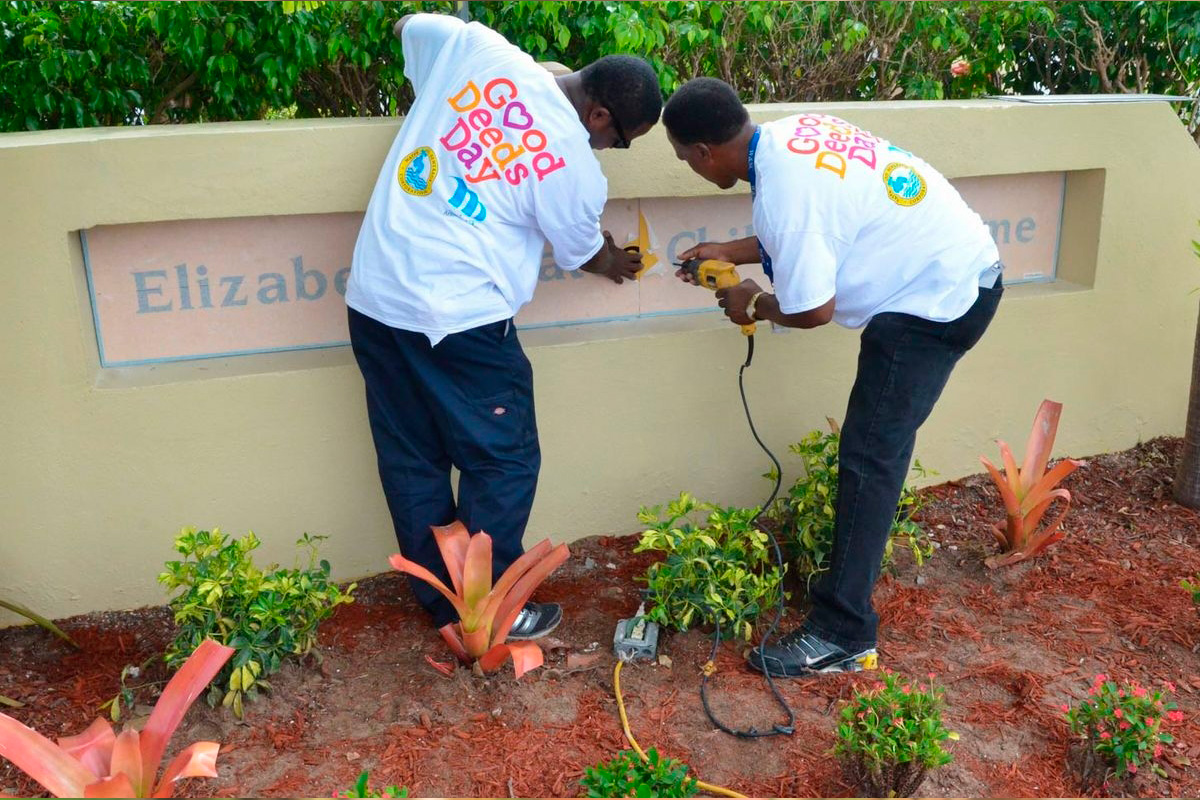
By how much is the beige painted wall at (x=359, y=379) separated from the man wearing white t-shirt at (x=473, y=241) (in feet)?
1.12

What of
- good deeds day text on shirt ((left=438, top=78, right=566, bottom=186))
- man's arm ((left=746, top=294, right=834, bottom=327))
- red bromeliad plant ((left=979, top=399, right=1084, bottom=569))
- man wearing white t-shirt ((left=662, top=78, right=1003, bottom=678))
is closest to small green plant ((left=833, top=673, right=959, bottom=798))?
man wearing white t-shirt ((left=662, top=78, right=1003, bottom=678))

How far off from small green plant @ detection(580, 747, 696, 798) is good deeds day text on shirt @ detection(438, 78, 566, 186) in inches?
62.5

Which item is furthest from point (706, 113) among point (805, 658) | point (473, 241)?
point (805, 658)

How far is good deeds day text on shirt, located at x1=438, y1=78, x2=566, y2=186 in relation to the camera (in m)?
2.95

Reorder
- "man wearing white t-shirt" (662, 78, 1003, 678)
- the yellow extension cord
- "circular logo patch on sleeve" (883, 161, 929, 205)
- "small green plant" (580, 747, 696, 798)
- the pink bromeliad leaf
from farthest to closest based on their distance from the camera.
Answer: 1. "circular logo patch on sleeve" (883, 161, 929, 205)
2. "man wearing white t-shirt" (662, 78, 1003, 678)
3. the yellow extension cord
4. "small green plant" (580, 747, 696, 798)
5. the pink bromeliad leaf

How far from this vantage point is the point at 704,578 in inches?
129

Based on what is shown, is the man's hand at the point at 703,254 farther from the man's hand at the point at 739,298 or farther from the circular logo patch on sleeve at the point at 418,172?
the circular logo patch on sleeve at the point at 418,172

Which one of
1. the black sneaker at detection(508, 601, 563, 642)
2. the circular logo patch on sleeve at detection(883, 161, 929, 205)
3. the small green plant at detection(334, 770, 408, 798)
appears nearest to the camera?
the small green plant at detection(334, 770, 408, 798)

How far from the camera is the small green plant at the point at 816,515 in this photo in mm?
3525

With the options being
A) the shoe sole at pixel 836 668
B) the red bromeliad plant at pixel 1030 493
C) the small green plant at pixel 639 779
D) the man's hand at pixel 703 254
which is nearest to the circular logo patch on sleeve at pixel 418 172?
the man's hand at pixel 703 254

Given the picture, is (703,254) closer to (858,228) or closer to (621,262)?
(621,262)

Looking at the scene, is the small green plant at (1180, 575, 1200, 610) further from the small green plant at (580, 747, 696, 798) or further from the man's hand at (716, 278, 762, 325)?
the small green plant at (580, 747, 696, 798)

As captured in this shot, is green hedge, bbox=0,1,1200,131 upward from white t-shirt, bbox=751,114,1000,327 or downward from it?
upward

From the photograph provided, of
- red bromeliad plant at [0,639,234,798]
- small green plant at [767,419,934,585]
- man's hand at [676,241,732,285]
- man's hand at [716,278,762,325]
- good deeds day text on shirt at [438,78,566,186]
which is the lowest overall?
small green plant at [767,419,934,585]
